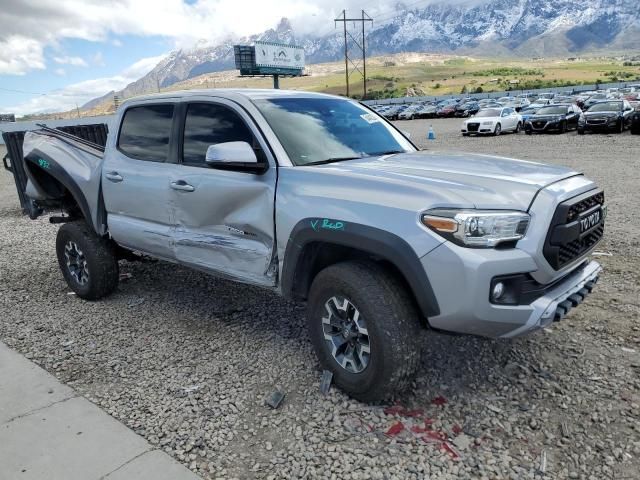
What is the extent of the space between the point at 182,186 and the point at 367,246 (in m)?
1.75

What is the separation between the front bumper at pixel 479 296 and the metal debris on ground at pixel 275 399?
1.12 m

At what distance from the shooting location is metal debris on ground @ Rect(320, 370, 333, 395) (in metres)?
3.40

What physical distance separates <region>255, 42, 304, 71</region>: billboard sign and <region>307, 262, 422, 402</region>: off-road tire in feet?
248

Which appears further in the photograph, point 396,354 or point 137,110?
point 137,110

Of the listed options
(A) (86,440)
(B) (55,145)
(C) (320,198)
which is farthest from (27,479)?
(B) (55,145)

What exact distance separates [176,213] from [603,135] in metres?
21.3

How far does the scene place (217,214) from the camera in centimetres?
383

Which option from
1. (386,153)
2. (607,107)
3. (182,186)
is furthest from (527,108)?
(182,186)

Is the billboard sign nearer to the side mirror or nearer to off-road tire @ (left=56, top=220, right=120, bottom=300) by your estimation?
off-road tire @ (left=56, top=220, right=120, bottom=300)

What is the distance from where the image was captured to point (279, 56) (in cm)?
7731

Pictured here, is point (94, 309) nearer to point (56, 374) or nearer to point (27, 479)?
point (56, 374)

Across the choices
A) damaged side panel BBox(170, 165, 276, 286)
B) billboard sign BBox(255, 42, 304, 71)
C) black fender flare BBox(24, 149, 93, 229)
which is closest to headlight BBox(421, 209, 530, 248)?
damaged side panel BBox(170, 165, 276, 286)

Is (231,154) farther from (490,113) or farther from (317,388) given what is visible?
(490,113)

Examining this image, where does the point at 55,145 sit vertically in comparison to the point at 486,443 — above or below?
above
